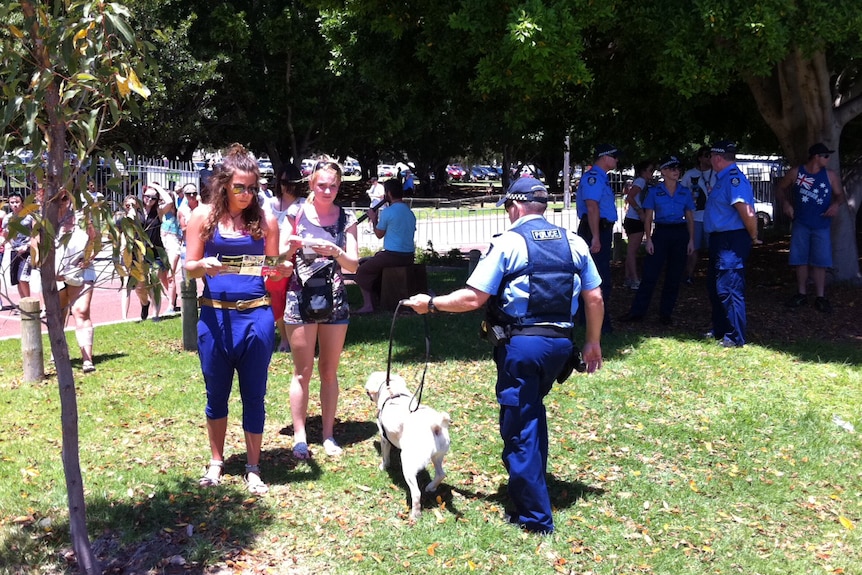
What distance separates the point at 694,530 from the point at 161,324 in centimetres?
793

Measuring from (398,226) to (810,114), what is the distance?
5662mm

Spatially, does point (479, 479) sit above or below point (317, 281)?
below

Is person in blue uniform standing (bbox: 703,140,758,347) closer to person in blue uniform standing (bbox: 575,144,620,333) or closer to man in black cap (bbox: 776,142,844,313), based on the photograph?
person in blue uniform standing (bbox: 575,144,620,333)

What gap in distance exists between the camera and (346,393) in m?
7.52

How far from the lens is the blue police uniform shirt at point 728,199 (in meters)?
8.67

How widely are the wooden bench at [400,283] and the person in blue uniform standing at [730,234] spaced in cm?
359

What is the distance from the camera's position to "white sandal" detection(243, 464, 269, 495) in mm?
5309

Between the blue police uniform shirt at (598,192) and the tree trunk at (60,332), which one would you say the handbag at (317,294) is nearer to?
the tree trunk at (60,332)

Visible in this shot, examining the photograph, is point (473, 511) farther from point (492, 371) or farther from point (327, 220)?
point (492, 371)

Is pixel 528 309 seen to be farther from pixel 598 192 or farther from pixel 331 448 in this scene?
pixel 598 192

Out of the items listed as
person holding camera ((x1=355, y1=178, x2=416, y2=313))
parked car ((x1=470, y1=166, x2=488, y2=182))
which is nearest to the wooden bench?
person holding camera ((x1=355, y1=178, x2=416, y2=313))

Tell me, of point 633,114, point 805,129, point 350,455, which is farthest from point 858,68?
point 350,455

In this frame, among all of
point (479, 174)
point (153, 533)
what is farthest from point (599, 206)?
point (479, 174)

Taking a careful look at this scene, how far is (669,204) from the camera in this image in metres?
9.81
